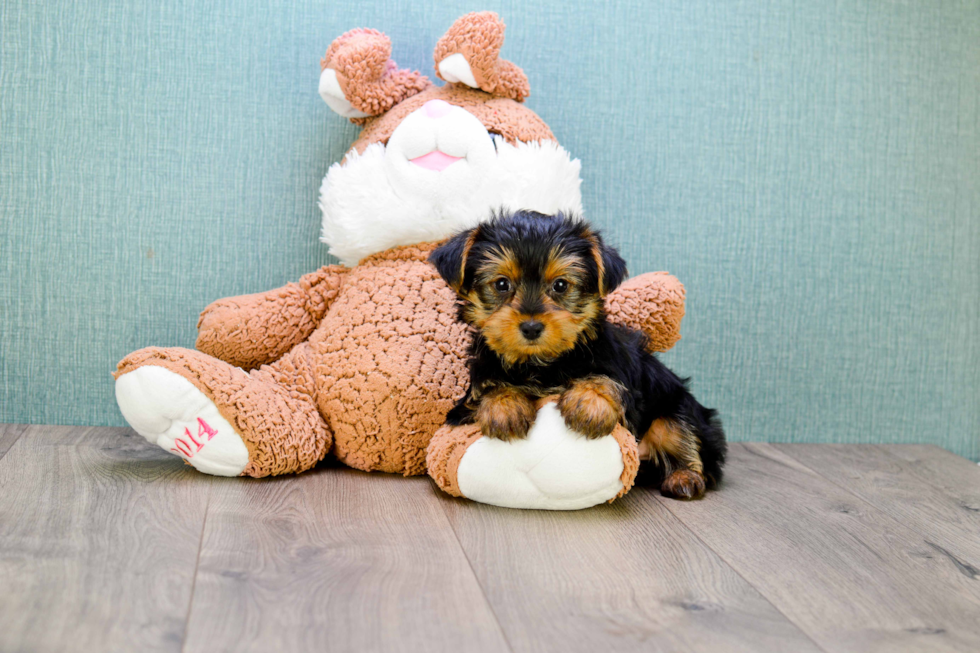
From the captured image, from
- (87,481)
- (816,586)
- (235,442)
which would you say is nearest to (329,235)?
(235,442)

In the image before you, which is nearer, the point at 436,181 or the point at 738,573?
the point at 738,573

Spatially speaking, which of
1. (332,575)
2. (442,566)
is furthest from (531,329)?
(332,575)

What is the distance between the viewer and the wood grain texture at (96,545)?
4.29ft

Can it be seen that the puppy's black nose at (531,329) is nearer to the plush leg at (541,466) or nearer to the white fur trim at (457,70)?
the plush leg at (541,466)

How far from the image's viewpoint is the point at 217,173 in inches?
106

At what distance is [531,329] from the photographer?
180 cm

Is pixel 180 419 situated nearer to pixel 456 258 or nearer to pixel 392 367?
pixel 392 367

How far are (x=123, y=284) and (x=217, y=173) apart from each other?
1.63 feet

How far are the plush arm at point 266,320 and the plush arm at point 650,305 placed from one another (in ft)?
2.88

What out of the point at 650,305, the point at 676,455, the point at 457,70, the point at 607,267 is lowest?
the point at 676,455

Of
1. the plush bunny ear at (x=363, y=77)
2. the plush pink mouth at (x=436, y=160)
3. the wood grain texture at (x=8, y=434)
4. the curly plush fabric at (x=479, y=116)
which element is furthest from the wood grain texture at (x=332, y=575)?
the plush bunny ear at (x=363, y=77)

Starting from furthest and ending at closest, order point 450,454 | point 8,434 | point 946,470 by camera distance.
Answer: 1. point 946,470
2. point 8,434
3. point 450,454

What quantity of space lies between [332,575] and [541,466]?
1.96ft

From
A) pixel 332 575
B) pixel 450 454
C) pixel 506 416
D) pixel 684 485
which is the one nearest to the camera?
A: pixel 332 575
